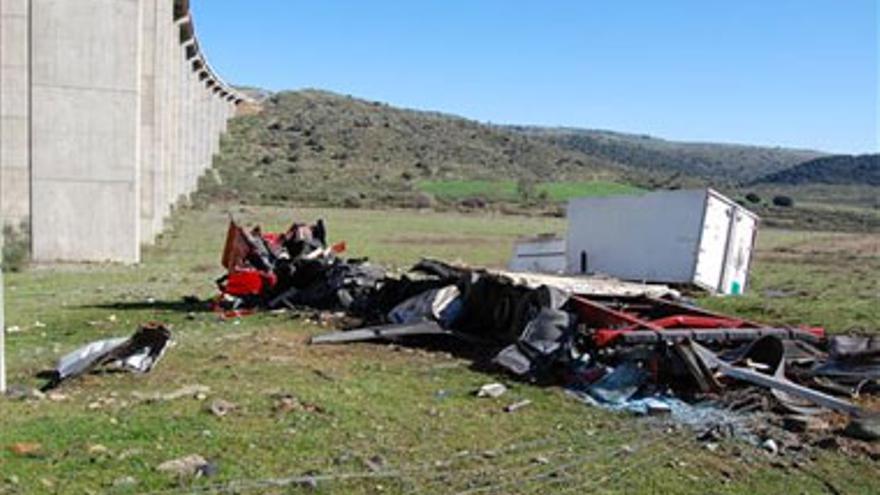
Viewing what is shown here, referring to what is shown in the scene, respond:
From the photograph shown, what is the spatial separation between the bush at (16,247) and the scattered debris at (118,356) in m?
12.7

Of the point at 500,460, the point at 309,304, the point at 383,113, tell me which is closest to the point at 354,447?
the point at 500,460

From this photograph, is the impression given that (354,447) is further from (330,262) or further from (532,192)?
(532,192)

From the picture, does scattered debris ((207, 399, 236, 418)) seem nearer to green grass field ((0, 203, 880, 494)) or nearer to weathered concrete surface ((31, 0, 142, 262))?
green grass field ((0, 203, 880, 494))

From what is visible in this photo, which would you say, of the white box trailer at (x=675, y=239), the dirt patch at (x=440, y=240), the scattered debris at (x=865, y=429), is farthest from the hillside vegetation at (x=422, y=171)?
the scattered debris at (x=865, y=429)

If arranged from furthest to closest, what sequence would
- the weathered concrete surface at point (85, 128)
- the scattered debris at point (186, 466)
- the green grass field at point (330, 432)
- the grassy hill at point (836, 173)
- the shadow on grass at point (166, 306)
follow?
the grassy hill at point (836, 173) < the weathered concrete surface at point (85, 128) < the shadow on grass at point (166, 306) < the green grass field at point (330, 432) < the scattered debris at point (186, 466)

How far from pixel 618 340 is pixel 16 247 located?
16166mm

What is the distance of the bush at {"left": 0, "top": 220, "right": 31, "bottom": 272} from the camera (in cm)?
2128

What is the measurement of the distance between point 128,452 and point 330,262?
8.34 metres

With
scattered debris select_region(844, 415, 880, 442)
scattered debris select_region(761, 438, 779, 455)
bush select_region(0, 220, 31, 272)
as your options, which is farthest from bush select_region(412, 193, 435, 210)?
scattered debris select_region(761, 438, 779, 455)

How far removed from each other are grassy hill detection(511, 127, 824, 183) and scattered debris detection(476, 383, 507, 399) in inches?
4746

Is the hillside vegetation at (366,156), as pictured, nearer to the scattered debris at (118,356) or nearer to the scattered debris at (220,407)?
the scattered debris at (118,356)

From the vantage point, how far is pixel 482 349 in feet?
37.3

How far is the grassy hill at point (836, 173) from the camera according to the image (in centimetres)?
11806

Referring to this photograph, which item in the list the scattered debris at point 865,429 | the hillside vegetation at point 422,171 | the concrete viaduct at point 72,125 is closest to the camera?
the scattered debris at point 865,429
